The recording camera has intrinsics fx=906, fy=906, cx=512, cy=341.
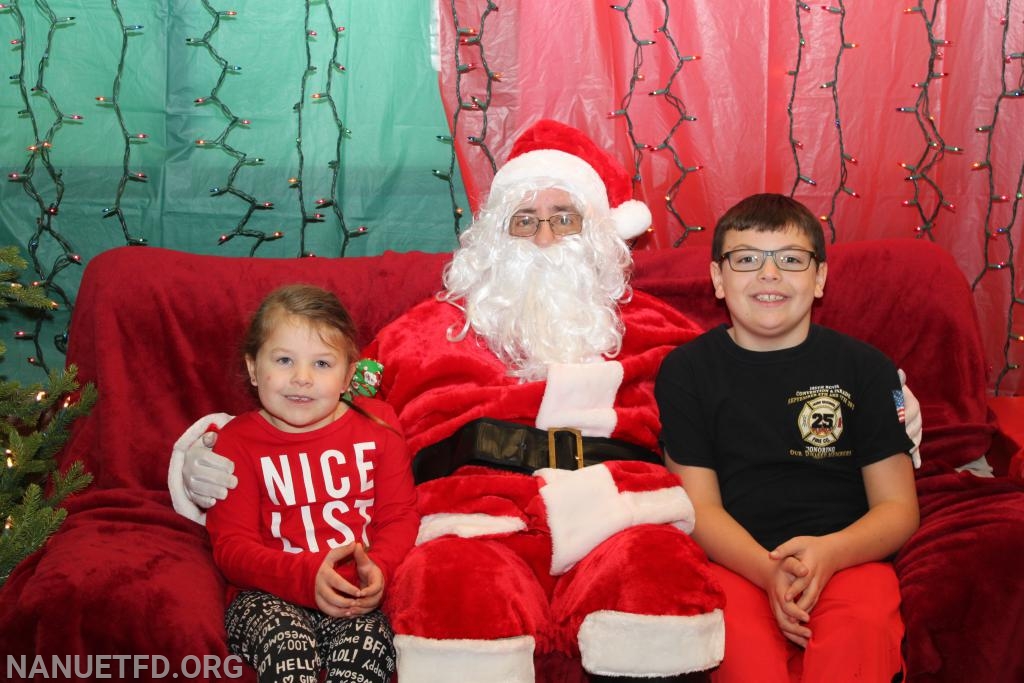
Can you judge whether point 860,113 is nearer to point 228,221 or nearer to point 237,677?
point 228,221

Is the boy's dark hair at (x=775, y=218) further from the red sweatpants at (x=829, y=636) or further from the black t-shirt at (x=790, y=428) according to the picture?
the red sweatpants at (x=829, y=636)

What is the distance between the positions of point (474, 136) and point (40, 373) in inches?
61.9

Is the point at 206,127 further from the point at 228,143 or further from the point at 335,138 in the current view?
the point at 335,138

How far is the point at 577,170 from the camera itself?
253 centimetres

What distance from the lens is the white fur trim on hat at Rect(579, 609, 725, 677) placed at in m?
1.71

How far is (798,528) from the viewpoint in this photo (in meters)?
2.01

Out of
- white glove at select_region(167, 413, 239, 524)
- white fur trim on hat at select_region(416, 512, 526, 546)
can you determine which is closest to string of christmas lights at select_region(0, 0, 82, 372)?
white glove at select_region(167, 413, 239, 524)

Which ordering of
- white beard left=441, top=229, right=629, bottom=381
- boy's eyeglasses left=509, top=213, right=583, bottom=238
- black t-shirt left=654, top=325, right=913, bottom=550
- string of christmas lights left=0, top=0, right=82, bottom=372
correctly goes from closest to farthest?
black t-shirt left=654, top=325, right=913, bottom=550, white beard left=441, top=229, right=629, bottom=381, boy's eyeglasses left=509, top=213, right=583, bottom=238, string of christmas lights left=0, top=0, right=82, bottom=372

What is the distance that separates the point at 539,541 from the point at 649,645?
0.36m

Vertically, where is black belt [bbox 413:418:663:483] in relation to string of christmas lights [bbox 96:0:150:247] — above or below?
below

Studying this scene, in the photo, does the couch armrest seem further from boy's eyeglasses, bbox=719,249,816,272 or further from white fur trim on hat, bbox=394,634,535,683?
white fur trim on hat, bbox=394,634,535,683

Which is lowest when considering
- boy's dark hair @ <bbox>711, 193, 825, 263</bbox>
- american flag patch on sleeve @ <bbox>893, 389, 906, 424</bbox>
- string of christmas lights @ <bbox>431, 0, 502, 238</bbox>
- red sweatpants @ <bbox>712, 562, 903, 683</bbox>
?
red sweatpants @ <bbox>712, 562, 903, 683</bbox>

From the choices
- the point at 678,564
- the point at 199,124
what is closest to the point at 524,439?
the point at 678,564

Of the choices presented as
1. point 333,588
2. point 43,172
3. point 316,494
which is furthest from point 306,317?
point 43,172
